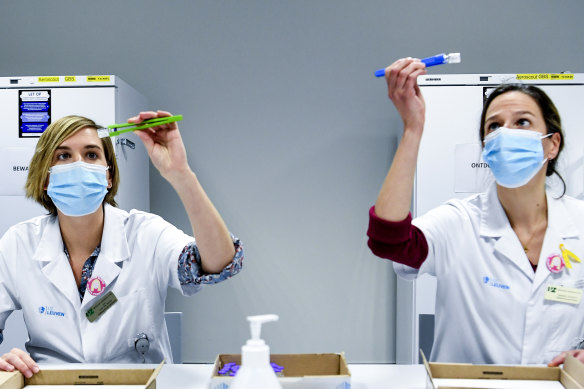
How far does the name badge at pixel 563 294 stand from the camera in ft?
3.69

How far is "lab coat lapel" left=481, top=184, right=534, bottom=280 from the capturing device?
117 cm

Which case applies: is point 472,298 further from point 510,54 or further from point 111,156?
point 510,54

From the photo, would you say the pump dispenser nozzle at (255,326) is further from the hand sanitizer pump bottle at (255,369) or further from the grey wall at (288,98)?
the grey wall at (288,98)

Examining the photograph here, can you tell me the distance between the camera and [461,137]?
2109 mm

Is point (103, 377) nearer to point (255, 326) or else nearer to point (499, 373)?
point (255, 326)

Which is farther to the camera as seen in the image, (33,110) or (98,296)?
(33,110)

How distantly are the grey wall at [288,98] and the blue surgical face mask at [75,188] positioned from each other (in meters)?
1.32

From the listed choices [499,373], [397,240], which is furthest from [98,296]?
[499,373]

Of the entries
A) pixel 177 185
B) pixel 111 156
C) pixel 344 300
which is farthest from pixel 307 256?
pixel 177 185

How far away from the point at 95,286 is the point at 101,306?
0.05 meters

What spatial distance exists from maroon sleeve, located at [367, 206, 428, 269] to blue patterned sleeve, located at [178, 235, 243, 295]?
33 cm

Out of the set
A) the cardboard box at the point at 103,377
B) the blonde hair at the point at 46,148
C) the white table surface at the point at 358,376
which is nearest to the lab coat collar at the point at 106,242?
the blonde hair at the point at 46,148

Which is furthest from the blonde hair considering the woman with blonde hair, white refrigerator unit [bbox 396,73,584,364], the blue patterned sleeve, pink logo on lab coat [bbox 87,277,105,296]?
white refrigerator unit [bbox 396,73,584,364]

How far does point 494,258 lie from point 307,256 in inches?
59.6
